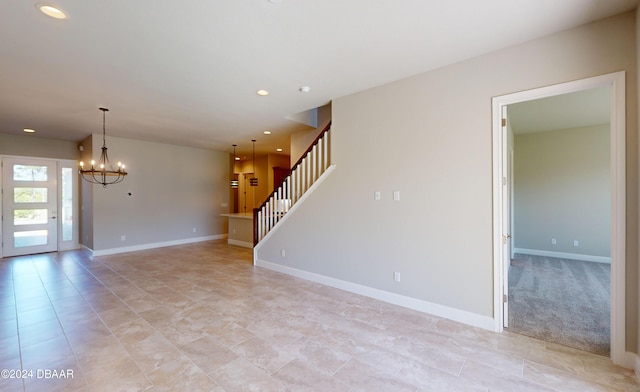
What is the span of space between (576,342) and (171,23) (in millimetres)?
4752

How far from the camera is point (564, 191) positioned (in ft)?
19.6

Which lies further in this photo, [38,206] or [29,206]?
[38,206]

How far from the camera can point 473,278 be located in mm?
2914

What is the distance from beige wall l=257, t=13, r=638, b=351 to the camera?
232 centimetres

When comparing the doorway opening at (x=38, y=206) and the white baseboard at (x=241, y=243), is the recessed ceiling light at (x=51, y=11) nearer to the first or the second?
the white baseboard at (x=241, y=243)

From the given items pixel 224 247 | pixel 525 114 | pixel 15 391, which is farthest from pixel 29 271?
pixel 525 114

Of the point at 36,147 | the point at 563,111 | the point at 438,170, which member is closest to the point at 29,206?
the point at 36,147

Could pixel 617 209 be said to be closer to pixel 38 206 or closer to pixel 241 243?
pixel 241 243

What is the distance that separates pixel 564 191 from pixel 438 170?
16.4 ft

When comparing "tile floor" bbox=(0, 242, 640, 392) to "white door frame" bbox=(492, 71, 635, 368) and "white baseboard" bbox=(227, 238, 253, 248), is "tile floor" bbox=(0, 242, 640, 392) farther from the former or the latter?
"white baseboard" bbox=(227, 238, 253, 248)

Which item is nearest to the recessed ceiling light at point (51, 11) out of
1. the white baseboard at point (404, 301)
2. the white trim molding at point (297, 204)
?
the white trim molding at point (297, 204)

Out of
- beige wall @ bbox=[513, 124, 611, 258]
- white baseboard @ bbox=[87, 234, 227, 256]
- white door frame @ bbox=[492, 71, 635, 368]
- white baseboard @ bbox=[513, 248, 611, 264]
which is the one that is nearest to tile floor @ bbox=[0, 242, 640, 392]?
white door frame @ bbox=[492, 71, 635, 368]

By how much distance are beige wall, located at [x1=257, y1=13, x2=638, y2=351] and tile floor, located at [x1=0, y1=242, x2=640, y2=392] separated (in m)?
0.51

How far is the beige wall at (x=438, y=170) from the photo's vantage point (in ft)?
7.61
